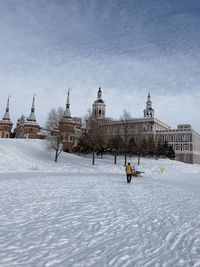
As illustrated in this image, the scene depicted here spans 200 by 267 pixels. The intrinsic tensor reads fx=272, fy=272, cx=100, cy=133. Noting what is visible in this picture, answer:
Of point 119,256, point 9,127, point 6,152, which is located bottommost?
point 119,256

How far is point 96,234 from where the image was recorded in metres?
6.97

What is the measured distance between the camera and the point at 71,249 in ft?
19.1

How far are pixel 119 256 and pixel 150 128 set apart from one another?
101 m

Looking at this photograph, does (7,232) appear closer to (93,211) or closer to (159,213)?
(93,211)

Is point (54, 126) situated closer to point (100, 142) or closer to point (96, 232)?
point (100, 142)

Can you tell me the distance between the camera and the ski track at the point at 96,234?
534 centimetres

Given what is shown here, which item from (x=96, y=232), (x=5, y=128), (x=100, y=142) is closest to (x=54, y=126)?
(x=100, y=142)

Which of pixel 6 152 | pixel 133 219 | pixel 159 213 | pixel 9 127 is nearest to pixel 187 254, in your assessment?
pixel 133 219

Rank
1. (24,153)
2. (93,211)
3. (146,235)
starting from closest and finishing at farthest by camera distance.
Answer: (146,235), (93,211), (24,153)

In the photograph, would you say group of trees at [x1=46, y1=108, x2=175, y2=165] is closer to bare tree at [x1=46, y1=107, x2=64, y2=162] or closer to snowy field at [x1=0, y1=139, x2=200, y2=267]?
bare tree at [x1=46, y1=107, x2=64, y2=162]

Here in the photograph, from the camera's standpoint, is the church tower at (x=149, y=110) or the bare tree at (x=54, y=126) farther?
the church tower at (x=149, y=110)

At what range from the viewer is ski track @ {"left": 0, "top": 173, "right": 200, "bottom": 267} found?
5.34 meters

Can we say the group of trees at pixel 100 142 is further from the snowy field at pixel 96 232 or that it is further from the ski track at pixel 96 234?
the ski track at pixel 96 234

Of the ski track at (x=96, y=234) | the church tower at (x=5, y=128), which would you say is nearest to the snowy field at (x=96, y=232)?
the ski track at (x=96, y=234)
